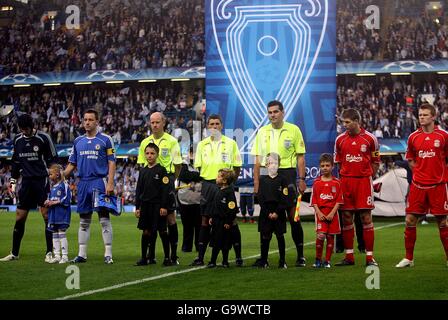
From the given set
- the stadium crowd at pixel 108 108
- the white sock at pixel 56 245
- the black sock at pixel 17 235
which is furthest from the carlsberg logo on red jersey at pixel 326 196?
the stadium crowd at pixel 108 108

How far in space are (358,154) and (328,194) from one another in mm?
674

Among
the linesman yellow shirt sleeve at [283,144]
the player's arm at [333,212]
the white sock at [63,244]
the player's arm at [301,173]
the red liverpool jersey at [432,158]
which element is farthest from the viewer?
the white sock at [63,244]

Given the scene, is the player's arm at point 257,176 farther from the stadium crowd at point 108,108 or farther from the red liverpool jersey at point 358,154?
the stadium crowd at point 108,108

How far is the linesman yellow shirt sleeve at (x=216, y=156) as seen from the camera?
39.5 feet

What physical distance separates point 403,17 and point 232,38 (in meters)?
23.2

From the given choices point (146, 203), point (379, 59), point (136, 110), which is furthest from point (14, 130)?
point (146, 203)

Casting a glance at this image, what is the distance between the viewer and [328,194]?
11.3 m

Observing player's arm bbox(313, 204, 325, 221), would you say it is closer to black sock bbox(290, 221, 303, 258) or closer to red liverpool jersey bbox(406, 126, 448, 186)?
black sock bbox(290, 221, 303, 258)

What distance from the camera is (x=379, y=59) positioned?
41.4 meters

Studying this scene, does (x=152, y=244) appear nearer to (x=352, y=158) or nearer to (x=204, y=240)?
(x=204, y=240)

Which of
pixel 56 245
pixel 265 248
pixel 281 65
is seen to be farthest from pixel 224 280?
pixel 281 65

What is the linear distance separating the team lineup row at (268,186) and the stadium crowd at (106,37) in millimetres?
31336

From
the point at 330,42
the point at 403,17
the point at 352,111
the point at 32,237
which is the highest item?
the point at 403,17
